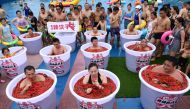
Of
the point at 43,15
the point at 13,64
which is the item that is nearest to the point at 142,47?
the point at 13,64

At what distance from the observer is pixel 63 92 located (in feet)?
15.3

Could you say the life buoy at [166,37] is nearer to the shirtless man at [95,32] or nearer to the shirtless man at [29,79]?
the shirtless man at [95,32]

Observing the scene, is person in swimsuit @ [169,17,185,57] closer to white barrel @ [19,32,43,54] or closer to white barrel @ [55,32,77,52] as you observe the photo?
white barrel @ [55,32,77,52]

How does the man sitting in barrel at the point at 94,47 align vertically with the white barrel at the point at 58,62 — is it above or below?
above

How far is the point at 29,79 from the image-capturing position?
3.74m

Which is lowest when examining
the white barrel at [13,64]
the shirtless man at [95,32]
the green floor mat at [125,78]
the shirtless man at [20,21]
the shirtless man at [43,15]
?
the green floor mat at [125,78]

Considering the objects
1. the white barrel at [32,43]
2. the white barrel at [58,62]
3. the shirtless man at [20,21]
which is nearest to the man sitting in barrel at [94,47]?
the white barrel at [58,62]

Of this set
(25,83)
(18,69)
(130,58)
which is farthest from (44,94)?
(130,58)

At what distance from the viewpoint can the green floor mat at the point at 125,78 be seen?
14.7ft

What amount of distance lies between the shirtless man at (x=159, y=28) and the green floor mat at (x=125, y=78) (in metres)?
0.35

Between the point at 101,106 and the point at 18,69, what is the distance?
9.83ft

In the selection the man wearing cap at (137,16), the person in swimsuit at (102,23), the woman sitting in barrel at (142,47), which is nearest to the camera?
the woman sitting in barrel at (142,47)

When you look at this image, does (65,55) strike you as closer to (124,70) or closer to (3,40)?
(124,70)

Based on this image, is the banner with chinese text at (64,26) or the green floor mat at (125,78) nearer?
the green floor mat at (125,78)
